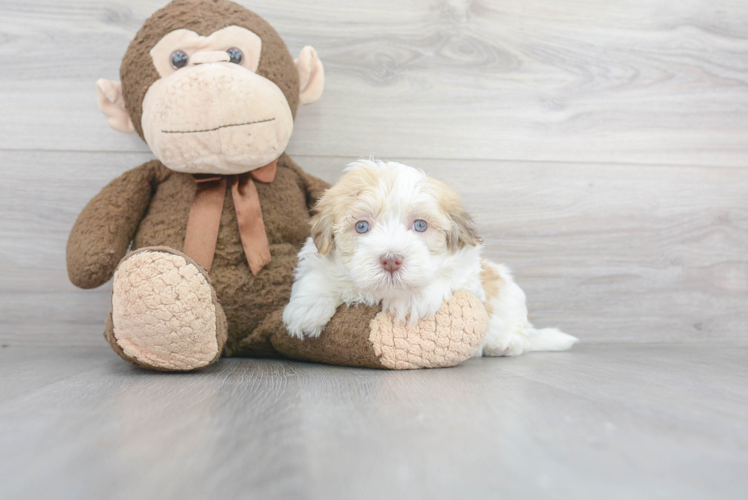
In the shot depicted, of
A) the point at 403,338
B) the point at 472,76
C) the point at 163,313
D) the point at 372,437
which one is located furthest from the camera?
the point at 472,76

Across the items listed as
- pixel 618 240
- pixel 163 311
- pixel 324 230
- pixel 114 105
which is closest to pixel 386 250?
pixel 324 230

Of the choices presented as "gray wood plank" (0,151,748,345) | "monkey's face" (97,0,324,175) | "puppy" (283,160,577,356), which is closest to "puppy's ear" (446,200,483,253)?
"puppy" (283,160,577,356)

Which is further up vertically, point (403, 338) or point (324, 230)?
point (324, 230)

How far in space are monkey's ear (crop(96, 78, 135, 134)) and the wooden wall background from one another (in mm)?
199

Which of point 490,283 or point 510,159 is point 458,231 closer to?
point 490,283

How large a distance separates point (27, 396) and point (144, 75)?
2.19ft

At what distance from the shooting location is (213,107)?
1.01 m

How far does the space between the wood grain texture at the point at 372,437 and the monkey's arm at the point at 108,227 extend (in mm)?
230

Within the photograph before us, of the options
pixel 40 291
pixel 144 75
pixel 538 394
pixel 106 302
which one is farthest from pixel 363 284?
pixel 40 291

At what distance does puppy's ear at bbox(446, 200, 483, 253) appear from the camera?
1.00m

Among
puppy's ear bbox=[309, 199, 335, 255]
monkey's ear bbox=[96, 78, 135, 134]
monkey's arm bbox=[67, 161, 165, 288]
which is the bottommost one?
monkey's arm bbox=[67, 161, 165, 288]

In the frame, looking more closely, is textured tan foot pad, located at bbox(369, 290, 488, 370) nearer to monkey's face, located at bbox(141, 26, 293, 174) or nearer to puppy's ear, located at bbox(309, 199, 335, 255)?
puppy's ear, located at bbox(309, 199, 335, 255)

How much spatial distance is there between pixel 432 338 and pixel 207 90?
62cm

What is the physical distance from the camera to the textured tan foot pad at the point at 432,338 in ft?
3.13
